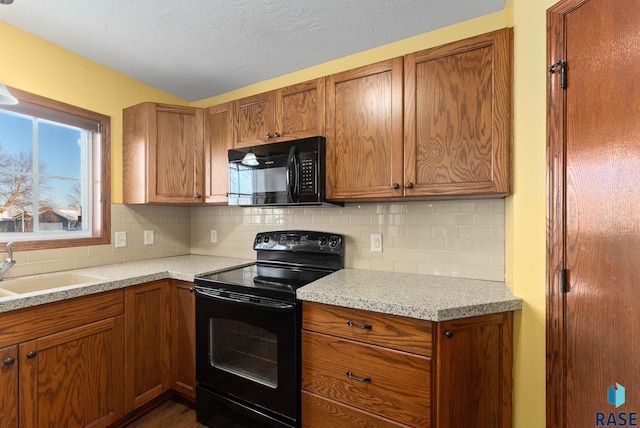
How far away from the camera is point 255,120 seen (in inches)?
78.6

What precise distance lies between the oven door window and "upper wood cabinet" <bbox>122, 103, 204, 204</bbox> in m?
1.05

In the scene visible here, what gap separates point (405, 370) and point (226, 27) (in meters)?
2.03

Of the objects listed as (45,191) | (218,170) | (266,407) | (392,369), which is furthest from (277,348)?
(45,191)

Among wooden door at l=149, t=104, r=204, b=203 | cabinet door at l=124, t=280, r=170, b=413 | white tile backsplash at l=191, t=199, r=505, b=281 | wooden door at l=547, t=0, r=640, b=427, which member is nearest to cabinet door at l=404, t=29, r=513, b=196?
wooden door at l=547, t=0, r=640, b=427

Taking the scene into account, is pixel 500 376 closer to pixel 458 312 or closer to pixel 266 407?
pixel 458 312

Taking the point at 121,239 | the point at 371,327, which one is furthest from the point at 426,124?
the point at 121,239

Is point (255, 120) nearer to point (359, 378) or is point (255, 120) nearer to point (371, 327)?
point (371, 327)

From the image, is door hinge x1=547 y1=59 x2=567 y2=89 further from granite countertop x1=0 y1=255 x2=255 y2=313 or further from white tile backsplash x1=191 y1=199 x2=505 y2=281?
granite countertop x1=0 y1=255 x2=255 y2=313

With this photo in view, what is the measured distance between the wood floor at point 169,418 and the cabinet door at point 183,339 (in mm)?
112

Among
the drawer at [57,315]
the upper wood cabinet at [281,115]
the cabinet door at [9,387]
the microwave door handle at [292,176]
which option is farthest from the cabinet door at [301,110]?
the cabinet door at [9,387]

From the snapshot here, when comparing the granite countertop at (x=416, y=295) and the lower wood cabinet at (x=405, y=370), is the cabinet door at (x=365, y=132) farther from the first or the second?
the lower wood cabinet at (x=405, y=370)

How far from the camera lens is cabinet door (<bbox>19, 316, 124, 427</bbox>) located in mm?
1318

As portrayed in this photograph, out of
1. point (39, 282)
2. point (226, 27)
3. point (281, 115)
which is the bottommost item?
point (39, 282)

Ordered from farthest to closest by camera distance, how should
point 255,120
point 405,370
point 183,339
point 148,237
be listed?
point 148,237 → point 255,120 → point 183,339 → point 405,370
